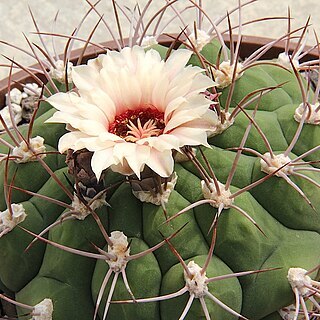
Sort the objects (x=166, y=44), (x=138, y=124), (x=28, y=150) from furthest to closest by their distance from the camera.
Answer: (x=166, y=44) → (x=28, y=150) → (x=138, y=124)

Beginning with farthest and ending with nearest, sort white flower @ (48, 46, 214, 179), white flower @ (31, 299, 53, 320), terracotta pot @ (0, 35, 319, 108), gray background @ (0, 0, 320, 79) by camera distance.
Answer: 1. gray background @ (0, 0, 320, 79)
2. terracotta pot @ (0, 35, 319, 108)
3. white flower @ (31, 299, 53, 320)
4. white flower @ (48, 46, 214, 179)

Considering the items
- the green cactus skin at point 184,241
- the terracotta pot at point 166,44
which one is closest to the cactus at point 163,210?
the green cactus skin at point 184,241

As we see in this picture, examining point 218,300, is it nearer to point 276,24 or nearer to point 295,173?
point 295,173

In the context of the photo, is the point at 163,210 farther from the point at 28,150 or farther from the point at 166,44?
the point at 166,44

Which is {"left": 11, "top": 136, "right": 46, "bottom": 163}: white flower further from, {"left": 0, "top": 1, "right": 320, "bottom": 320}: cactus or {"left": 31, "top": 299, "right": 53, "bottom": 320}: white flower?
{"left": 31, "top": 299, "right": 53, "bottom": 320}: white flower

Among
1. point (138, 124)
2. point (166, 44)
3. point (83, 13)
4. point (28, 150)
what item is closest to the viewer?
point (138, 124)

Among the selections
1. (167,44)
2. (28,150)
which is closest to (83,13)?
(167,44)

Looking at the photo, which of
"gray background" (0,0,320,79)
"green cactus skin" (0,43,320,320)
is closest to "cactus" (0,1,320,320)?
"green cactus skin" (0,43,320,320)
